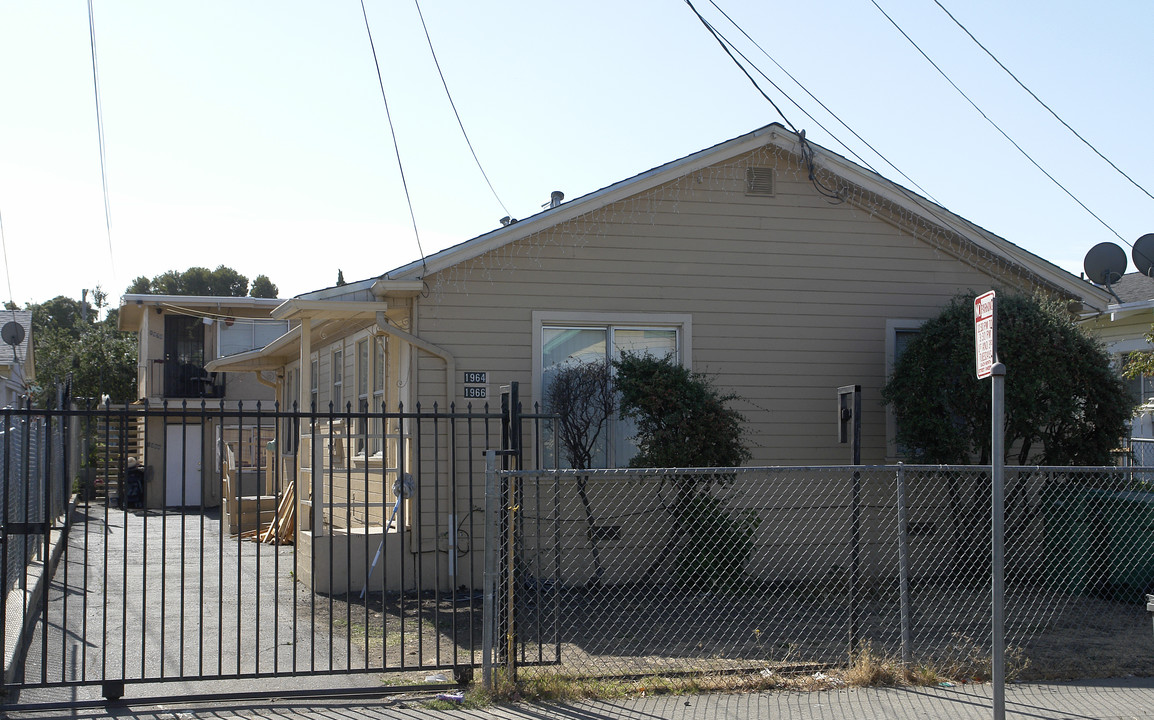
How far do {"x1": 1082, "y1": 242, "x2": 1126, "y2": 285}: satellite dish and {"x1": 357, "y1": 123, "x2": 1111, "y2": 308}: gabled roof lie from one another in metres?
0.50

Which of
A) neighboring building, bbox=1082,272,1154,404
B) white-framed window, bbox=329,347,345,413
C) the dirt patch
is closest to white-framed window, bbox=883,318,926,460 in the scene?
the dirt patch

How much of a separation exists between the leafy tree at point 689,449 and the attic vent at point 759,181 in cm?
254

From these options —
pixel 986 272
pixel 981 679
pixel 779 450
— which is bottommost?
pixel 981 679

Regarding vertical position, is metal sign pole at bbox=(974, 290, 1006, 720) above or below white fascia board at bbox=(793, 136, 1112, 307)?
below

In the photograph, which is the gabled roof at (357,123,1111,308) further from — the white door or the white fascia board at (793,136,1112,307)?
the white door

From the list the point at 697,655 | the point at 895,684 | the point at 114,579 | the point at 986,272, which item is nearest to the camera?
the point at 895,684

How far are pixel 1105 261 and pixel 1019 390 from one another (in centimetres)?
344

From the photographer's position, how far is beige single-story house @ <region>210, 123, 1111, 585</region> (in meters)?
10.0

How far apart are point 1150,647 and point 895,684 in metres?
2.57

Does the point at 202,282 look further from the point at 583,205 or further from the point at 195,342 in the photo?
the point at 583,205

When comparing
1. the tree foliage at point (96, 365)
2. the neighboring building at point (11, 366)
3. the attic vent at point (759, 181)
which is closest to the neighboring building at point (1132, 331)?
the attic vent at point (759, 181)

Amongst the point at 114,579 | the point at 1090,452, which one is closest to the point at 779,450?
the point at 1090,452

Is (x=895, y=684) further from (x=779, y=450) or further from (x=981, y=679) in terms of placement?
(x=779, y=450)

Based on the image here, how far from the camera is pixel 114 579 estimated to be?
10617 millimetres
